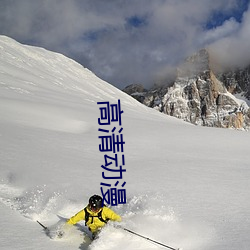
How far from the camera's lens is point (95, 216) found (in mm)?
6090

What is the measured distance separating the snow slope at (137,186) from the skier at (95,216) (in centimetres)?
23

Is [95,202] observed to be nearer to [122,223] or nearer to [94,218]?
[94,218]

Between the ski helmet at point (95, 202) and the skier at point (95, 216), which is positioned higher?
the ski helmet at point (95, 202)

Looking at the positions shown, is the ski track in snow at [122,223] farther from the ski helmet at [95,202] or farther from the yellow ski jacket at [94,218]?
the ski helmet at [95,202]

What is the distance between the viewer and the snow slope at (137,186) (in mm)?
5656

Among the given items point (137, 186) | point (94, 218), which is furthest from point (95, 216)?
point (137, 186)

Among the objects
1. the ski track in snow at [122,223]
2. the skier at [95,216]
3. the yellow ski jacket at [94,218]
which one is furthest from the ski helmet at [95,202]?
the ski track in snow at [122,223]

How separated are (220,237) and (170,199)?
6.71 feet

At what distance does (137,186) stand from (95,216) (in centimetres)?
258

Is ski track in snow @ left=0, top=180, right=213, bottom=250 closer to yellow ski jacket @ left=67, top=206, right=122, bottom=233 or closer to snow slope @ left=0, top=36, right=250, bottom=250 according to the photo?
snow slope @ left=0, top=36, right=250, bottom=250

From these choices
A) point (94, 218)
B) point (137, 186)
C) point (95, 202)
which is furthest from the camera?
point (137, 186)

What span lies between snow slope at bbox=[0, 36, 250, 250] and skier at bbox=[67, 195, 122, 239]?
230 mm

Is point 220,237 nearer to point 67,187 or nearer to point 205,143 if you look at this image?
point 67,187

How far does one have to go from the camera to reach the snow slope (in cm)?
566
